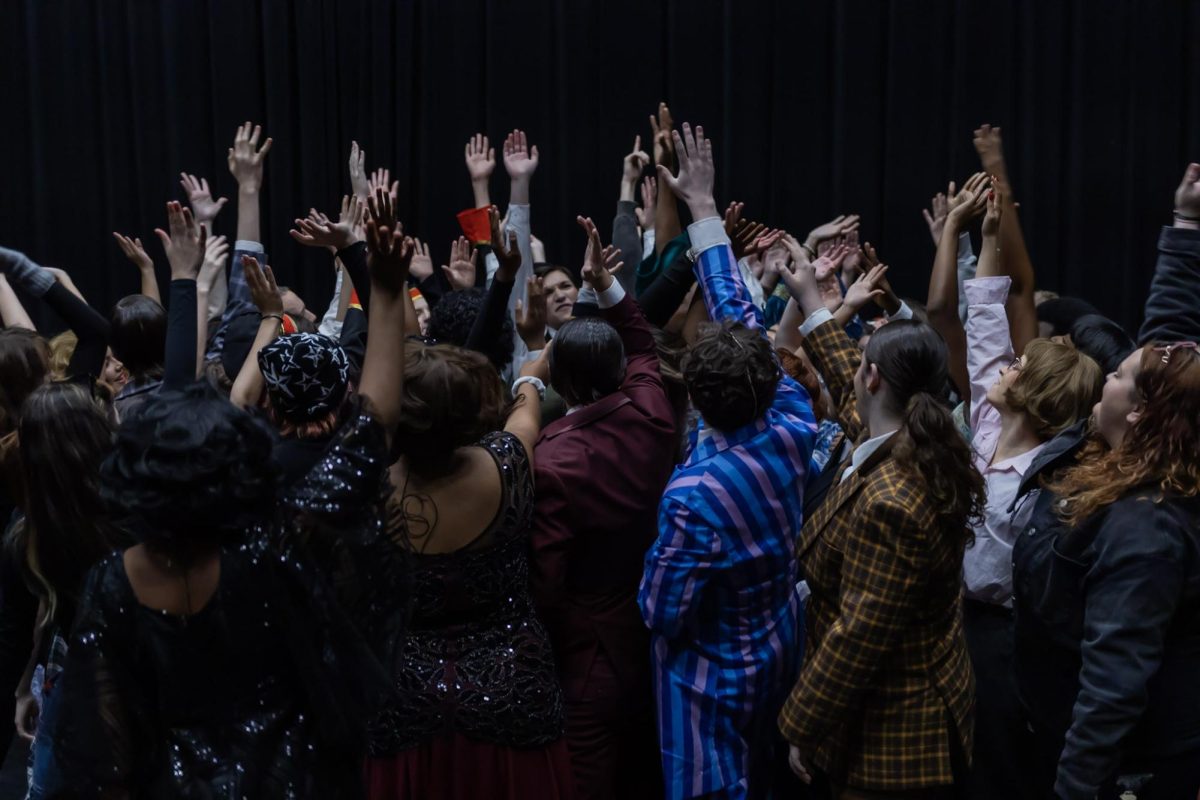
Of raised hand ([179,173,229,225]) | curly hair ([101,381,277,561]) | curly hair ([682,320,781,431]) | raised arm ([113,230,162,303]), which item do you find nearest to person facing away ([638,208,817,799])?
curly hair ([682,320,781,431])

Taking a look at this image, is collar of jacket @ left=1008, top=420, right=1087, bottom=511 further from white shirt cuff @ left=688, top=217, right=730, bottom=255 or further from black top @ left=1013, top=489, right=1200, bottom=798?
white shirt cuff @ left=688, top=217, right=730, bottom=255

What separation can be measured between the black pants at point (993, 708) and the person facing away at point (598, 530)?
2.48 ft

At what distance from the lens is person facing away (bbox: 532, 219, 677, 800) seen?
2.52 meters

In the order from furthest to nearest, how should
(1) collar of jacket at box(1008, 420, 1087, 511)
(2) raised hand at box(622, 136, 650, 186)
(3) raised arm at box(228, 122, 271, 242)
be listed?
(2) raised hand at box(622, 136, 650, 186) < (3) raised arm at box(228, 122, 271, 242) < (1) collar of jacket at box(1008, 420, 1087, 511)

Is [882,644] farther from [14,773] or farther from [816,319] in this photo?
[14,773]

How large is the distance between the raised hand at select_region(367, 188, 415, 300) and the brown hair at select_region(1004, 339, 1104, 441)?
1.51 meters

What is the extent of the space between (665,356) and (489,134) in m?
3.59

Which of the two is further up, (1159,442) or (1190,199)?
(1190,199)

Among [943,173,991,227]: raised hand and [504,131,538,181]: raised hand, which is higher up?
[504,131,538,181]: raised hand

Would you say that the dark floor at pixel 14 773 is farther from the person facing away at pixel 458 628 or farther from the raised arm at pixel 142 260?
the person facing away at pixel 458 628

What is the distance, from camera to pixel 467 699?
2.19 m

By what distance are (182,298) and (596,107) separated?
12.7 ft

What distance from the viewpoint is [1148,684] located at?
2.12 meters

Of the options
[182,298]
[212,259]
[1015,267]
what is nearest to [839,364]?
[1015,267]
